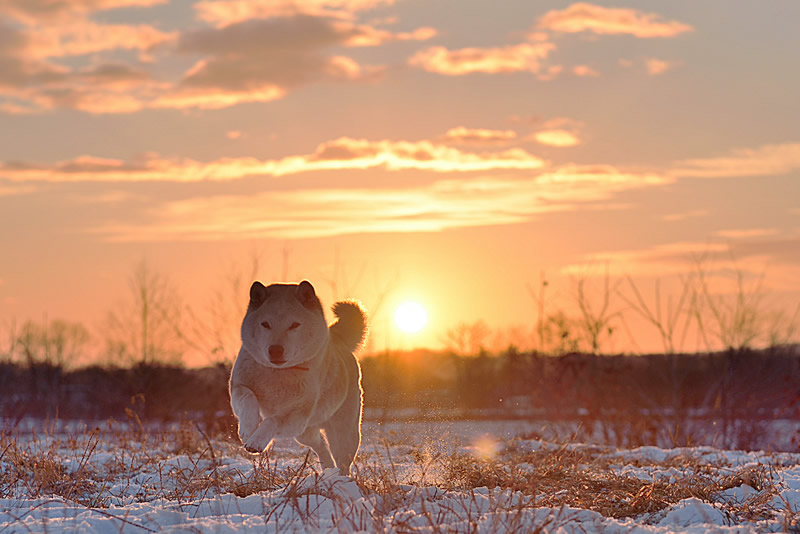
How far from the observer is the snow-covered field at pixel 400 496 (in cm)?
470

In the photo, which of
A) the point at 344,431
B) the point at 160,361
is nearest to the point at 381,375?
the point at 160,361

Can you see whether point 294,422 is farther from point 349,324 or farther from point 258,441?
point 349,324

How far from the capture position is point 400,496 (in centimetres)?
579

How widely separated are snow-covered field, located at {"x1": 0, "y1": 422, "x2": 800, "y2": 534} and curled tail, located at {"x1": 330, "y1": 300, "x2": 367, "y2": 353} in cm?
99

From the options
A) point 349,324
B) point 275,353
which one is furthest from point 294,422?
point 349,324

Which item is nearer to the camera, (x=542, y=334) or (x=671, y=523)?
(x=671, y=523)

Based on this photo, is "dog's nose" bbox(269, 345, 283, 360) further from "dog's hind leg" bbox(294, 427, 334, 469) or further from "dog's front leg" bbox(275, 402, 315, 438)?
"dog's hind leg" bbox(294, 427, 334, 469)

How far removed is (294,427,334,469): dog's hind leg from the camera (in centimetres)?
714

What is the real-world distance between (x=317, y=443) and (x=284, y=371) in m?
1.11

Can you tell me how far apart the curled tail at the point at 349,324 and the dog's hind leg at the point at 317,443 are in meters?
0.83

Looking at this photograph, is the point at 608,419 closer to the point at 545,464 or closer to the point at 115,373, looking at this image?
the point at 545,464

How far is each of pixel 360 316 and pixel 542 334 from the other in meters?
10.5

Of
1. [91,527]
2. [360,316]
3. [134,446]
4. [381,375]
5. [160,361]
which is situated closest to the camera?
[91,527]

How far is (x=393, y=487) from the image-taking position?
5871 millimetres
